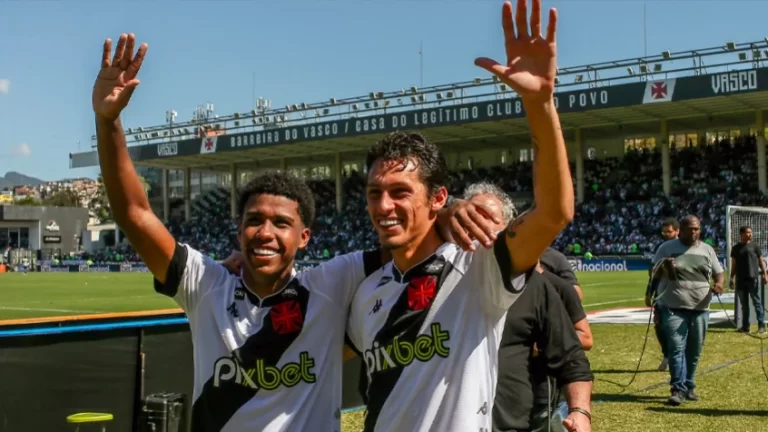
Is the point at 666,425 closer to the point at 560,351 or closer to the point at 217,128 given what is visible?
the point at 560,351

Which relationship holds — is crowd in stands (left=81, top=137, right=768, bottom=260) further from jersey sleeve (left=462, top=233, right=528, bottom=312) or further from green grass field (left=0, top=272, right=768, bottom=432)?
jersey sleeve (left=462, top=233, right=528, bottom=312)

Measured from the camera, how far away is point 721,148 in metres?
49.5

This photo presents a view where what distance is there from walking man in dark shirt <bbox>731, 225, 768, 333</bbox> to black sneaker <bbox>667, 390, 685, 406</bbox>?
6798 millimetres

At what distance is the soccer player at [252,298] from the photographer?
3061 mm

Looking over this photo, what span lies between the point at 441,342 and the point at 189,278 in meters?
1.03

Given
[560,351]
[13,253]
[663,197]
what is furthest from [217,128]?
[560,351]

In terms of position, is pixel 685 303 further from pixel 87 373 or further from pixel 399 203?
pixel 399 203

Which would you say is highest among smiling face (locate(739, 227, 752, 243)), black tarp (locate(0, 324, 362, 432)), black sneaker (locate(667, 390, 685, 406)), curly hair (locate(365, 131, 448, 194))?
curly hair (locate(365, 131, 448, 194))

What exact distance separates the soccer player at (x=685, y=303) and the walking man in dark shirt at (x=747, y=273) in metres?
5.69

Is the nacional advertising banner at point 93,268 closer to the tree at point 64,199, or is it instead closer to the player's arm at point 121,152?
the player's arm at point 121,152

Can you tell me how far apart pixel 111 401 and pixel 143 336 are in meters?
0.56

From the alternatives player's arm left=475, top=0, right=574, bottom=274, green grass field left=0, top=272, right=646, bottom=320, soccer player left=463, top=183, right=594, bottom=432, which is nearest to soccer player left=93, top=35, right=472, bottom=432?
soccer player left=463, top=183, right=594, bottom=432

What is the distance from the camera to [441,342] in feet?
9.07

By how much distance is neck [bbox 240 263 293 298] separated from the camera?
3.18m
